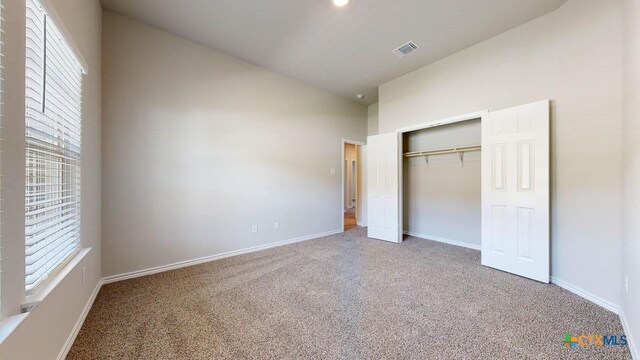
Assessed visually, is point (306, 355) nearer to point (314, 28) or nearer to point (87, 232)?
point (87, 232)

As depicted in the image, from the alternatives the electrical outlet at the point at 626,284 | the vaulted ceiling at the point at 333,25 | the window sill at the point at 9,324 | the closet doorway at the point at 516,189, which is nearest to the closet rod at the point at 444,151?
the closet doorway at the point at 516,189

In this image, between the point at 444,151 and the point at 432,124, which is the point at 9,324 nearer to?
the point at 432,124

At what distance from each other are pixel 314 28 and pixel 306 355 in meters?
3.32

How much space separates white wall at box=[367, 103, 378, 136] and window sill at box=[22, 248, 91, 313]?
5.20 meters

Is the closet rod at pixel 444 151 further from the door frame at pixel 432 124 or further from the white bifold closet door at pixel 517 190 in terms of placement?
the white bifold closet door at pixel 517 190

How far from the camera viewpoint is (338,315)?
1983 mm

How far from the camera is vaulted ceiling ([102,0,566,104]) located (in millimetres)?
2498

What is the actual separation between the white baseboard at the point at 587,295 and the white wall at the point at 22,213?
398 cm

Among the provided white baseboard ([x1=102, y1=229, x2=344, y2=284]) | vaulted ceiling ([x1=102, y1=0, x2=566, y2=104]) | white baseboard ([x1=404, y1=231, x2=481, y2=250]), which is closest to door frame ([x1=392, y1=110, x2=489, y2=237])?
white baseboard ([x1=404, y1=231, x2=481, y2=250])

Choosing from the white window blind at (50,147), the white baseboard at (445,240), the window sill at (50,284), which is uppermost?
the white window blind at (50,147)

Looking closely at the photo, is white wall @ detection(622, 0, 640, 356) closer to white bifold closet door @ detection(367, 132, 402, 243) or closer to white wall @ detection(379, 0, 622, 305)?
white wall @ detection(379, 0, 622, 305)

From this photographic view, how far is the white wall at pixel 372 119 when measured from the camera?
5518 millimetres

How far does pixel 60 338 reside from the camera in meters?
1.48

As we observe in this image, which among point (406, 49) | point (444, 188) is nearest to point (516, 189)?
point (444, 188)
